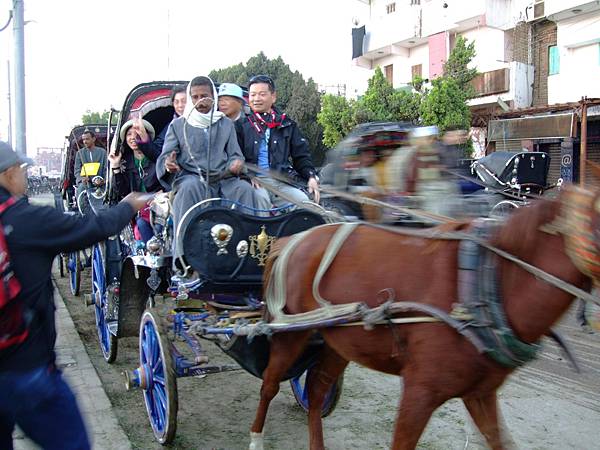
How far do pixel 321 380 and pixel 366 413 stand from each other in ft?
2.83

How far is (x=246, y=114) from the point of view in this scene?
16.1 feet

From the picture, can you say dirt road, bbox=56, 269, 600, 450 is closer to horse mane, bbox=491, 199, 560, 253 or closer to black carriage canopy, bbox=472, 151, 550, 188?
horse mane, bbox=491, 199, 560, 253

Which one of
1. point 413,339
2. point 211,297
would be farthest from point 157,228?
point 413,339

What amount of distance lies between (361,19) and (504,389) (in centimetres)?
2854

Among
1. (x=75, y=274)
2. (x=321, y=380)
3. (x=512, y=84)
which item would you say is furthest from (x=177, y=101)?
(x=512, y=84)

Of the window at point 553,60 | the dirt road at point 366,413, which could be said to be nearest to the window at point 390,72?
the window at point 553,60

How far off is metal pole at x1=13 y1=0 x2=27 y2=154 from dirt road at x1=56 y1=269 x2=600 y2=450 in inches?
222

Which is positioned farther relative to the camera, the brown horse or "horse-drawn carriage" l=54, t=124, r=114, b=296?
"horse-drawn carriage" l=54, t=124, r=114, b=296

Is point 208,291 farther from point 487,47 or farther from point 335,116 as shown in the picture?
point 487,47

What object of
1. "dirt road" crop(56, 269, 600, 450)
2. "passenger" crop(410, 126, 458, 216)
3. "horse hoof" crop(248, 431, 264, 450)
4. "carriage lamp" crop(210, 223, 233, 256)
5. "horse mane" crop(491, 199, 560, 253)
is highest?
"passenger" crop(410, 126, 458, 216)

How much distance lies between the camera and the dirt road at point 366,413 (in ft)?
12.8

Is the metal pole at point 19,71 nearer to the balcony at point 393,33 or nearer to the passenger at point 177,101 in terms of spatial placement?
the passenger at point 177,101

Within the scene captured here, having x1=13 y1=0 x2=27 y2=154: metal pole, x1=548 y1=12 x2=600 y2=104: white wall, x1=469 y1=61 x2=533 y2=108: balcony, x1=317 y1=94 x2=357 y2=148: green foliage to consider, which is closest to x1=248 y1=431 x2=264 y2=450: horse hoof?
x1=13 y1=0 x2=27 y2=154: metal pole

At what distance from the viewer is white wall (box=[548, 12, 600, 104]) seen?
18.5 meters
